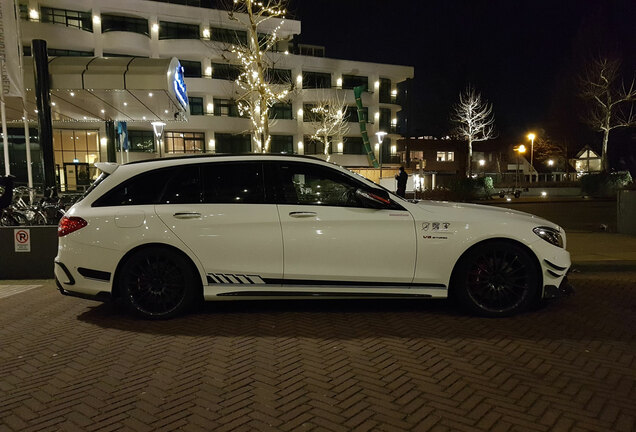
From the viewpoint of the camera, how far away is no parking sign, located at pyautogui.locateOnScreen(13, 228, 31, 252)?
24.7 feet

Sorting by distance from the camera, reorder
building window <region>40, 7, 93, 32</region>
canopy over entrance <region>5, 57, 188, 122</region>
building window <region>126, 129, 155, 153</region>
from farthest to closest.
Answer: building window <region>126, 129, 155, 153</region>, building window <region>40, 7, 93, 32</region>, canopy over entrance <region>5, 57, 188, 122</region>

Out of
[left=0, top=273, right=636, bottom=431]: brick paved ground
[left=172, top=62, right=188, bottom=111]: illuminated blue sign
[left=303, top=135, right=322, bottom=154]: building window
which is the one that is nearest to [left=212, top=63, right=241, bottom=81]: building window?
[left=303, top=135, right=322, bottom=154]: building window

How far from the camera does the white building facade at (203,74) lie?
33.7 metres

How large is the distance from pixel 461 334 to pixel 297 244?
1874 millimetres

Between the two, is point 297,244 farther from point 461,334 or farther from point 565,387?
point 565,387

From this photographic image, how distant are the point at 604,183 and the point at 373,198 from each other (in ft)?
84.1

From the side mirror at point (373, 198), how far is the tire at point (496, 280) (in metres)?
1.04

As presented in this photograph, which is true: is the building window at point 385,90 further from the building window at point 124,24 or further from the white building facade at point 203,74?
the building window at point 124,24

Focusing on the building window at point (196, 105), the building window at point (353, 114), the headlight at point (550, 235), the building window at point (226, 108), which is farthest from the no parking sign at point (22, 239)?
the building window at point (353, 114)

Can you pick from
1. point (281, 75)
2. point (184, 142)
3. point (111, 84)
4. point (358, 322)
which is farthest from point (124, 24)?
point (358, 322)

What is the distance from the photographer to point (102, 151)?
3438 centimetres

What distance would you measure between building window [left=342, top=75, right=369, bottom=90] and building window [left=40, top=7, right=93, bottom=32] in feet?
74.3

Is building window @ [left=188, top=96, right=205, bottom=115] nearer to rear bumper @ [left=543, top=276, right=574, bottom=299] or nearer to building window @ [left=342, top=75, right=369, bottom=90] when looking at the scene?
building window @ [left=342, top=75, right=369, bottom=90]

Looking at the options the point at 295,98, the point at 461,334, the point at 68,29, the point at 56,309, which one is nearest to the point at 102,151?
the point at 68,29
